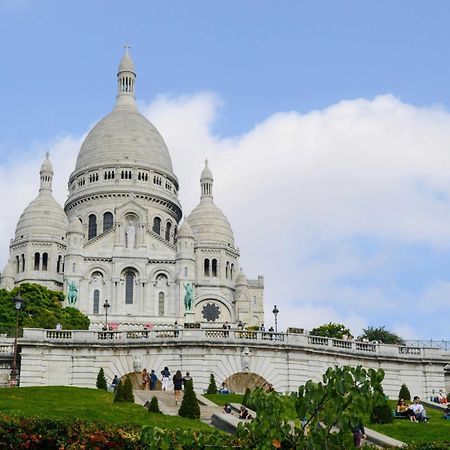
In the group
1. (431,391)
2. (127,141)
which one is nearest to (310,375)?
(431,391)

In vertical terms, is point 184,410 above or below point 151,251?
below

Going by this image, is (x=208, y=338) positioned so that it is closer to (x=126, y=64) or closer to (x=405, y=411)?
(x=405, y=411)

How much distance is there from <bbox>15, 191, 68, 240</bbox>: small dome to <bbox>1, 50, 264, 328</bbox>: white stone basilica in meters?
0.12

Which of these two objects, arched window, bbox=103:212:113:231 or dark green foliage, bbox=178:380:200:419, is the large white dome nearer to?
arched window, bbox=103:212:113:231

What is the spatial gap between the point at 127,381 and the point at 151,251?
8086 centimetres

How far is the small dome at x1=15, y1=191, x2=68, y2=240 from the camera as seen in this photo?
11931 cm

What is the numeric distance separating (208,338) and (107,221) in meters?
78.4

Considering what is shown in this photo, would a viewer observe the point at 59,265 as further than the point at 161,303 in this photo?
Yes

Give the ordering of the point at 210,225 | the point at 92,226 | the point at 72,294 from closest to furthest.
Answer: the point at 72,294 < the point at 92,226 < the point at 210,225

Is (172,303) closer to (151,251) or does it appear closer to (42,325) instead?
(151,251)

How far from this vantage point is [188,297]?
4380 inches

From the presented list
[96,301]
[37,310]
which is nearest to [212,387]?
[37,310]

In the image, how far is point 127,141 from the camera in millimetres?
130375

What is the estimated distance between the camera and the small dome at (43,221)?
391 feet
